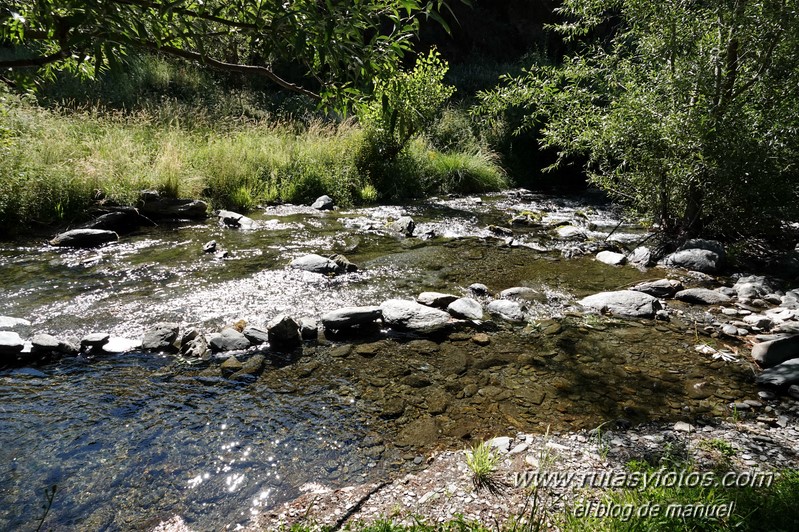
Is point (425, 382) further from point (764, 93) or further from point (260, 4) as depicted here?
point (764, 93)

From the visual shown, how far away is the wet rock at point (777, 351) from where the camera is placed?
4539 millimetres

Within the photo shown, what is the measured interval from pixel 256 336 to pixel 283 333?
1.02 feet

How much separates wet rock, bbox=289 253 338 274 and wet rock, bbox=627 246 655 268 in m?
5.16

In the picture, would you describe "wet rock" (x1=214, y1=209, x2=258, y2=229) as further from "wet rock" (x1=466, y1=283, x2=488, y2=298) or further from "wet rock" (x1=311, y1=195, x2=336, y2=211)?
"wet rock" (x1=466, y1=283, x2=488, y2=298)

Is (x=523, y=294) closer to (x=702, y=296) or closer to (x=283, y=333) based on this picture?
(x=702, y=296)

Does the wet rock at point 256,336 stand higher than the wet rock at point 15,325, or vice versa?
the wet rock at point 256,336

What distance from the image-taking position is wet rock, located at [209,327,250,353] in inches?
191

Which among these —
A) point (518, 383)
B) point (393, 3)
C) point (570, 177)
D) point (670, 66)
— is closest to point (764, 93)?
point (670, 66)

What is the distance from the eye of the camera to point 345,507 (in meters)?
2.84

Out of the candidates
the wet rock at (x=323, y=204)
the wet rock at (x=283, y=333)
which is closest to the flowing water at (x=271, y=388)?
the wet rock at (x=283, y=333)

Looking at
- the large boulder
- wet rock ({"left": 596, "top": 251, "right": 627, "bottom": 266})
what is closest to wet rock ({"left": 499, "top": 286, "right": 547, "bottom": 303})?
the large boulder

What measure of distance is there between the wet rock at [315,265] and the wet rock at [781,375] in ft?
17.3

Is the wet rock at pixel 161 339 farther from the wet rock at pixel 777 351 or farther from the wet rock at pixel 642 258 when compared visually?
the wet rock at pixel 642 258

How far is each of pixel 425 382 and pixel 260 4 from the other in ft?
10.8
